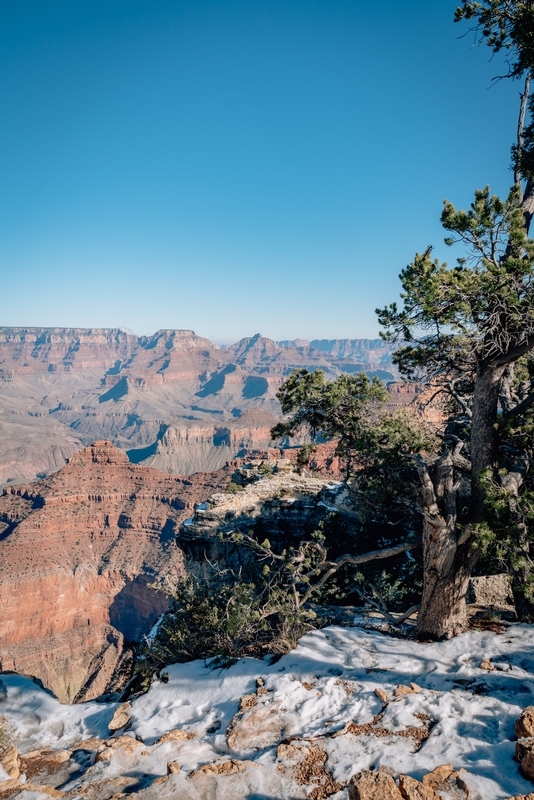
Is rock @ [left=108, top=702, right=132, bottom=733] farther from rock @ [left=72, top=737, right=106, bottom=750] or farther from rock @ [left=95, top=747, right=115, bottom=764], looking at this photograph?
rock @ [left=95, top=747, right=115, bottom=764]

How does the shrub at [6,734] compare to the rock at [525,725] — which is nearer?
the rock at [525,725]

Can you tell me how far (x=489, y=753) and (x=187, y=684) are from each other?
499 centimetres

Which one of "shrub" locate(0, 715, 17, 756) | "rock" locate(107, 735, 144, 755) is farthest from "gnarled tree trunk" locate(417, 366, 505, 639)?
"shrub" locate(0, 715, 17, 756)

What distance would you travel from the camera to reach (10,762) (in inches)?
202

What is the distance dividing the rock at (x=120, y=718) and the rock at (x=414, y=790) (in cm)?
458

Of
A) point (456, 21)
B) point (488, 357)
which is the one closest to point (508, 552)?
point (488, 357)

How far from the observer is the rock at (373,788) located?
3.45 m

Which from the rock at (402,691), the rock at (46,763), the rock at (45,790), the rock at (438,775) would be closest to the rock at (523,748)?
the rock at (438,775)

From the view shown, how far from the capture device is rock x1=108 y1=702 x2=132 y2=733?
6.19 meters

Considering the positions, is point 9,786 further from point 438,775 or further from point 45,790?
point 438,775

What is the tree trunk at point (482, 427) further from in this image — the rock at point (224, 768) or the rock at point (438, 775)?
the rock at point (224, 768)

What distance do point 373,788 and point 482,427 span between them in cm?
592

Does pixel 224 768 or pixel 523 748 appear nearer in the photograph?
pixel 523 748

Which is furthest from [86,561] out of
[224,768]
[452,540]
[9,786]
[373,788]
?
[373,788]
